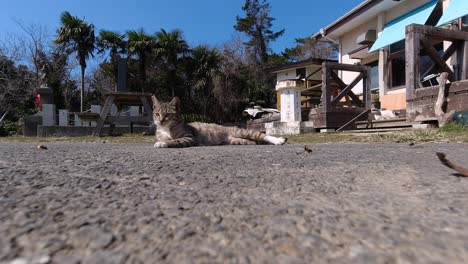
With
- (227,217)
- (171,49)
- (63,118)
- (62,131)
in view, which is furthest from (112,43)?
(227,217)

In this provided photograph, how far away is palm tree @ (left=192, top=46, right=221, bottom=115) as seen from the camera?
70.7 ft

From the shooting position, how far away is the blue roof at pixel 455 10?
24.0ft

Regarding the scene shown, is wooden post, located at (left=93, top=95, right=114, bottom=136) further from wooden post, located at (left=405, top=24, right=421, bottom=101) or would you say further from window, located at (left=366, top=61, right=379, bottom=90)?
window, located at (left=366, top=61, right=379, bottom=90)

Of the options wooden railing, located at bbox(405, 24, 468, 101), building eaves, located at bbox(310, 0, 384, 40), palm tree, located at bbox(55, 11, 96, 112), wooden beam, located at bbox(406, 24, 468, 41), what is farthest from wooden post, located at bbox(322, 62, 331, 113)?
palm tree, located at bbox(55, 11, 96, 112)

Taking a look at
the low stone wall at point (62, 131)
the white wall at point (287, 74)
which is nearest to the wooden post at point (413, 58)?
the low stone wall at point (62, 131)

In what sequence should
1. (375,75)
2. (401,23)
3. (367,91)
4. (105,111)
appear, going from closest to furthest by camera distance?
(105,111) → (367,91) → (401,23) → (375,75)

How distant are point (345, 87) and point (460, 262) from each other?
849cm

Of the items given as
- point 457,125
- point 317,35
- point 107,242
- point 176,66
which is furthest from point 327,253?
point 176,66

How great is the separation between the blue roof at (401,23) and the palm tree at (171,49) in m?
14.3

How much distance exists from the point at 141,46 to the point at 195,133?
18214mm

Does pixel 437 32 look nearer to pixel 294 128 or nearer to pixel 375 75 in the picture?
pixel 294 128

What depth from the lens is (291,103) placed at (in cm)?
802

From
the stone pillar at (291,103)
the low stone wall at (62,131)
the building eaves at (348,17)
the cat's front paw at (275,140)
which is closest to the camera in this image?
the cat's front paw at (275,140)

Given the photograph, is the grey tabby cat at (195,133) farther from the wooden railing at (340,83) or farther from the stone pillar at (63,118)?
the stone pillar at (63,118)
